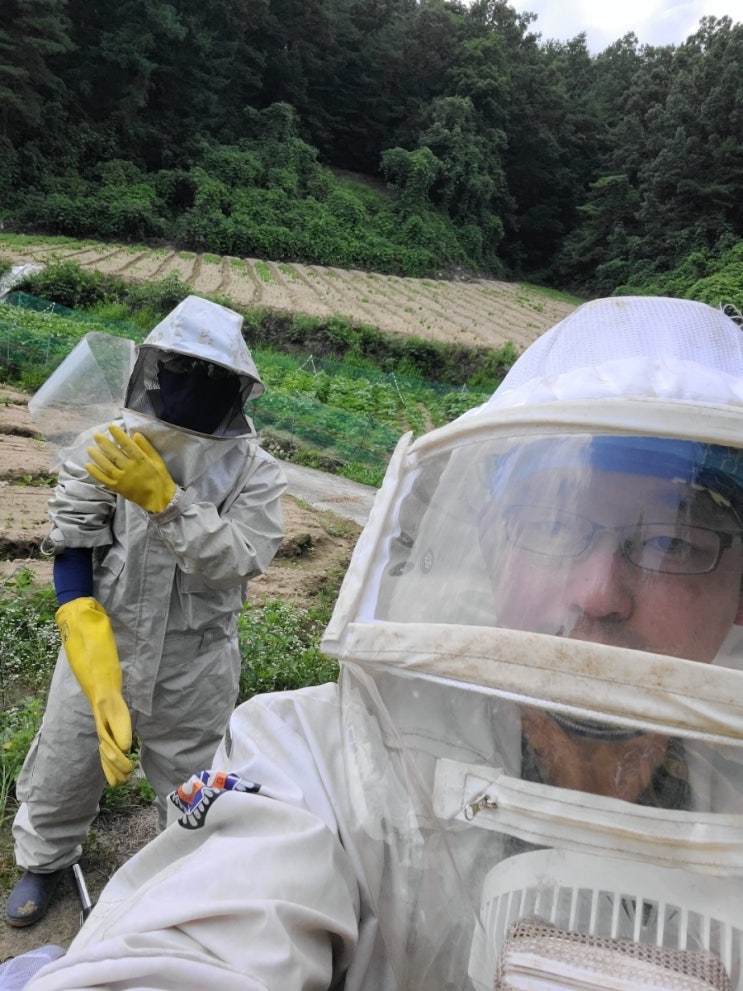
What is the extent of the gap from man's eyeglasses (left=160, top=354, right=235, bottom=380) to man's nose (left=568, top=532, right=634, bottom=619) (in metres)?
1.79

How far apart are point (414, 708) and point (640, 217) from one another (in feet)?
176

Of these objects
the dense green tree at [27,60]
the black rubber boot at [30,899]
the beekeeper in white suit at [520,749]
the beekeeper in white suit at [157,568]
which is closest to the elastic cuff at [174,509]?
the beekeeper in white suit at [157,568]

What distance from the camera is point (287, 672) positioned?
3.99m

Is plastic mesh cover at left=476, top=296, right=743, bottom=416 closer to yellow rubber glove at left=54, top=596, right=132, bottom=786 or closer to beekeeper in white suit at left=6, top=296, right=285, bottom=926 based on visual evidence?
beekeeper in white suit at left=6, top=296, right=285, bottom=926

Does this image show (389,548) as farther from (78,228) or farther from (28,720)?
(78,228)

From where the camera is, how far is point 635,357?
1159mm

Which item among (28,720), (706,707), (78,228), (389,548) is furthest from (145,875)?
(78,228)

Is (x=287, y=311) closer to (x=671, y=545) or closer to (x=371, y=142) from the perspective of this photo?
(x=671, y=545)

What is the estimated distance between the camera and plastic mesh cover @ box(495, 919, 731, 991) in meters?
0.77

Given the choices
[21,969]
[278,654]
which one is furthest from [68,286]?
[21,969]

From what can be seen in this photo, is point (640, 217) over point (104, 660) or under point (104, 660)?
over

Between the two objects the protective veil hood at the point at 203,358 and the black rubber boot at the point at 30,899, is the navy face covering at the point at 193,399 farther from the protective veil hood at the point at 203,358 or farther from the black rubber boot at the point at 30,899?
the black rubber boot at the point at 30,899

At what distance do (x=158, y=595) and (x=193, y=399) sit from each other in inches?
26.4

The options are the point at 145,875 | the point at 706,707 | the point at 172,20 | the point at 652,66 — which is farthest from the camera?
the point at 652,66
